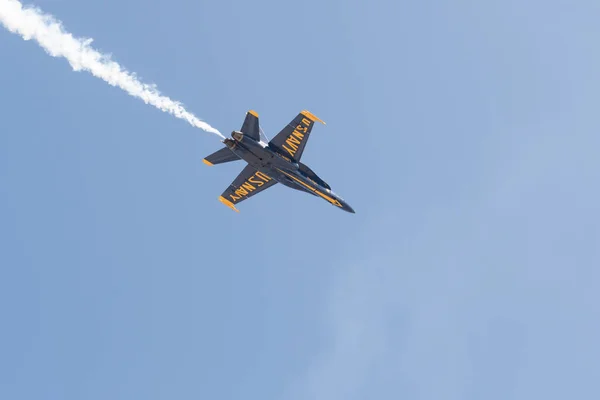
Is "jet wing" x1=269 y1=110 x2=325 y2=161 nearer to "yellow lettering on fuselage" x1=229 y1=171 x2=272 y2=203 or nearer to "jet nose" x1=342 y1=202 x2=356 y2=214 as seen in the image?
"yellow lettering on fuselage" x1=229 y1=171 x2=272 y2=203

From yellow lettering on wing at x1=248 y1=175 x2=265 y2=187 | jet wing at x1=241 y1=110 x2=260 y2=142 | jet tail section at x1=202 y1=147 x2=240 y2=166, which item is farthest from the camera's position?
yellow lettering on wing at x1=248 y1=175 x2=265 y2=187

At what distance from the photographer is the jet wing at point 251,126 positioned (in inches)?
2881

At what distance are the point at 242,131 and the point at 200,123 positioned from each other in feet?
13.0

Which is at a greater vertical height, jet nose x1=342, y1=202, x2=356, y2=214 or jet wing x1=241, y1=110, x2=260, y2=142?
jet nose x1=342, y1=202, x2=356, y2=214

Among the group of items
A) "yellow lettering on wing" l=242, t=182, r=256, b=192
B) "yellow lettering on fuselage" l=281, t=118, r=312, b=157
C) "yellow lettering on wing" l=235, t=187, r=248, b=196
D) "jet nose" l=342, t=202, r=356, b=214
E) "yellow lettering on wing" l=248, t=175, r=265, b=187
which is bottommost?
"yellow lettering on wing" l=235, t=187, r=248, b=196

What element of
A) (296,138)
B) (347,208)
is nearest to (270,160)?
(296,138)

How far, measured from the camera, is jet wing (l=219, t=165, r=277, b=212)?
268 feet

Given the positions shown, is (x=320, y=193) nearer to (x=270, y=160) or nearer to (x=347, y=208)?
(x=347, y=208)

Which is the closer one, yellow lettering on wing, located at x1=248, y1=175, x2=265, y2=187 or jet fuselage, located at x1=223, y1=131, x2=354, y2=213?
jet fuselage, located at x1=223, y1=131, x2=354, y2=213

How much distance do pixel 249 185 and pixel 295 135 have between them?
9.74m

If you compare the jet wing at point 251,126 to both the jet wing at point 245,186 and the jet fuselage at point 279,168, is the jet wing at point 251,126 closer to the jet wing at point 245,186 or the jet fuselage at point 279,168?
the jet fuselage at point 279,168

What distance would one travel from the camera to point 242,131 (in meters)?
74.1

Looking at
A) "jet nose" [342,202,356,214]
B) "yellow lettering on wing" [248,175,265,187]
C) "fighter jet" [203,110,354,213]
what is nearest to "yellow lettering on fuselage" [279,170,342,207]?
"fighter jet" [203,110,354,213]

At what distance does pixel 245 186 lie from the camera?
82750 millimetres
